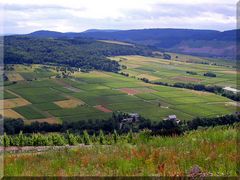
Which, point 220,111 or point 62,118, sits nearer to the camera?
point 62,118

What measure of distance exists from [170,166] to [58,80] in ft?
483

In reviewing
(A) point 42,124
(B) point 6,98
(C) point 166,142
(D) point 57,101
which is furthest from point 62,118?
(C) point 166,142

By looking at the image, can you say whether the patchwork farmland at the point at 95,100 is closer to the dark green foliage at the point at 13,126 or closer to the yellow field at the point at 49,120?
the yellow field at the point at 49,120

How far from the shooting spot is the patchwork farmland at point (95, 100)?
10225cm

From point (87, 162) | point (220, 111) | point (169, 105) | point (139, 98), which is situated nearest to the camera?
point (87, 162)

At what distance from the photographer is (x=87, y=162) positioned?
Result: 8.91 meters

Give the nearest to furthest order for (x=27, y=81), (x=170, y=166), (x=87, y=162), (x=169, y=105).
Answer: (x=170, y=166) < (x=87, y=162) < (x=169, y=105) < (x=27, y=81)

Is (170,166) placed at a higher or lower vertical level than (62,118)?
higher

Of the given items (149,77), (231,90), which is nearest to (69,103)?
(231,90)

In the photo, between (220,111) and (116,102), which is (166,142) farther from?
(116,102)

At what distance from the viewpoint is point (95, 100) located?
119375mm

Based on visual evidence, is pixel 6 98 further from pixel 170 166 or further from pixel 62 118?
pixel 170 166

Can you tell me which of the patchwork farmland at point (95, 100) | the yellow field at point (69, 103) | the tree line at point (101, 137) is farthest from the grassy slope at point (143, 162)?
the yellow field at point (69, 103)

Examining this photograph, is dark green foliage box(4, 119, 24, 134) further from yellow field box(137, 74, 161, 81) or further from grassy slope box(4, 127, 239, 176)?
yellow field box(137, 74, 161, 81)
